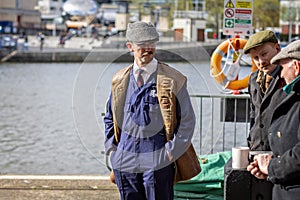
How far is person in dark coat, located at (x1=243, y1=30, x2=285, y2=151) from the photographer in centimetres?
399

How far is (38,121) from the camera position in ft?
58.4

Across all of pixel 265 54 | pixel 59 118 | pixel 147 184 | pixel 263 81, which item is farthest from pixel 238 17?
pixel 59 118

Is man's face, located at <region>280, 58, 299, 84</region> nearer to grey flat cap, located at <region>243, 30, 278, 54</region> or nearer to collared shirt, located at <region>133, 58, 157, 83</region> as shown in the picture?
grey flat cap, located at <region>243, 30, 278, 54</region>

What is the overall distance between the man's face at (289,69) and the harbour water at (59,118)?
4.23ft

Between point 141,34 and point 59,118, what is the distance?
47.2ft

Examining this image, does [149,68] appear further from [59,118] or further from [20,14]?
[20,14]

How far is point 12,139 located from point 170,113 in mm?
11208

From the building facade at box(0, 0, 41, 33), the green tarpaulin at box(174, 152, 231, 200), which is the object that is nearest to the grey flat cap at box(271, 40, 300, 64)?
the green tarpaulin at box(174, 152, 231, 200)

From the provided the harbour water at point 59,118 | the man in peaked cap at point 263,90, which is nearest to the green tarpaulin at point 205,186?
the harbour water at point 59,118

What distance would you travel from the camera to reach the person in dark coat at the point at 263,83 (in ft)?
13.1

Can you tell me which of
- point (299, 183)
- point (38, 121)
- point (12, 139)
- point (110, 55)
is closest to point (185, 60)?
point (110, 55)

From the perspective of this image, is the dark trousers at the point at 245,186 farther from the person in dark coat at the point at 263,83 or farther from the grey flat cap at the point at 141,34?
the grey flat cap at the point at 141,34

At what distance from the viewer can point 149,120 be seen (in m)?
4.02

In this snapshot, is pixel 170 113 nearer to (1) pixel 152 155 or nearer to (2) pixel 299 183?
(1) pixel 152 155
